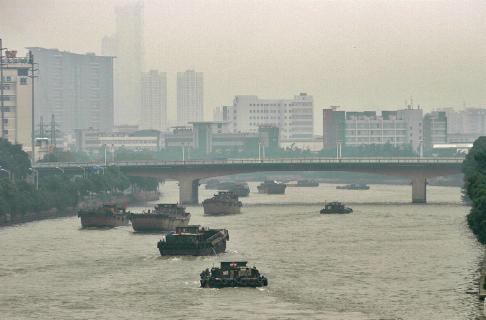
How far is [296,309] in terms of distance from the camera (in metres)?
94.2

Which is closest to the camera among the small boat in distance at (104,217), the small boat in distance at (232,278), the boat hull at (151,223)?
the small boat in distance at (232,278)

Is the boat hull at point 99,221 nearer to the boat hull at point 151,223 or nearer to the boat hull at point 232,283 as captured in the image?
the boat hull at point 151,223

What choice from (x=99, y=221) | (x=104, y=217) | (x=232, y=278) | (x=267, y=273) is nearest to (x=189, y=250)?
(x=267, y=273)

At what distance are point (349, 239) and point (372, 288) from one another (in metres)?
40.6

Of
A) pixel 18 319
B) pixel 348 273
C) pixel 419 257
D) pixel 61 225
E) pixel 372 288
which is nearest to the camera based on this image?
pixel 18 319

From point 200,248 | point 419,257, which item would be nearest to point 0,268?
point 200,248

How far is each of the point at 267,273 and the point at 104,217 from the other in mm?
59061

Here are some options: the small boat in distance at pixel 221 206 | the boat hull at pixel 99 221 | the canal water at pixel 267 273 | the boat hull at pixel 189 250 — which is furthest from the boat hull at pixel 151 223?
the boat hull at pixel 189 250

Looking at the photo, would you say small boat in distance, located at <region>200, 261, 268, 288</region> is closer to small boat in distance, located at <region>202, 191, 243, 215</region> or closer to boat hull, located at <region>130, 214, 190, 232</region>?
boat hull, located at <region>130, 214, 190, 232</region>

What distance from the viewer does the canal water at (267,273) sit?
94188 mm

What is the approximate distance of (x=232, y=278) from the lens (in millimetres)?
103812

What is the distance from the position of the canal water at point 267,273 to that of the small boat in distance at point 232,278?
1.01 metres

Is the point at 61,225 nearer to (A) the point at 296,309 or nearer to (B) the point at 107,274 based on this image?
(B) the point at 107,274

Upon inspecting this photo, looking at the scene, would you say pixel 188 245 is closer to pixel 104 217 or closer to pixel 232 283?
pixel 232 283
